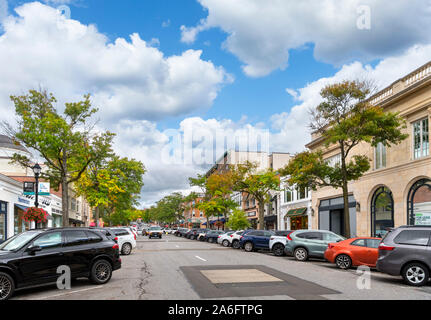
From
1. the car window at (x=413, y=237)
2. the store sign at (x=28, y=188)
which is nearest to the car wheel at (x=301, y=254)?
the car window at (x=413, y=237)

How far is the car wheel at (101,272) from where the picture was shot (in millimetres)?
11742

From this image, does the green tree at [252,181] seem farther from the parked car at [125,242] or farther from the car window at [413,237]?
the car window at [413,237]

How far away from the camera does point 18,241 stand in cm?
1095

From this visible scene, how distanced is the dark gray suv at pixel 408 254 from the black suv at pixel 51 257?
26.1ft

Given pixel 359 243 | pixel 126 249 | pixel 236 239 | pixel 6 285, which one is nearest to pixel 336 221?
pixel 236 239

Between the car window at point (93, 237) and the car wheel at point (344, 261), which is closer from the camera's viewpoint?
the car window at point (93, 237)

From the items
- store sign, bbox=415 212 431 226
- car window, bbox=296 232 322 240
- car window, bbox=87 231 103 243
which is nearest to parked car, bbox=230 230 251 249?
car window, bbox=296 232 322 240

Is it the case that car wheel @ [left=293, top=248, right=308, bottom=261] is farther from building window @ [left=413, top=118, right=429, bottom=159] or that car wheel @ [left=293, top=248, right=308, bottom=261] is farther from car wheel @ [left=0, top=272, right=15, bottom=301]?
car wheel @ [left=0, top=272, right=15, bottom=301]

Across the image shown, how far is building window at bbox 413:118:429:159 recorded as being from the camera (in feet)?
81.5

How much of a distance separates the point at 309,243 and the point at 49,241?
1352 centimetres

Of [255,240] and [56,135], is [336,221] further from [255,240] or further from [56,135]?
[56,135]

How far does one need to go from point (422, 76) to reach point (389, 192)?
8.14m

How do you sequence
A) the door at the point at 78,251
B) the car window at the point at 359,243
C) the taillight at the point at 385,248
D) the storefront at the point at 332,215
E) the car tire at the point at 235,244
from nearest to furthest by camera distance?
the door at the point at 78,251 → the taillight at the point at 385,248 → the car window at the point at 359,243 → the car tire at the point at 235,244 → the storefront at the point at 332,215
